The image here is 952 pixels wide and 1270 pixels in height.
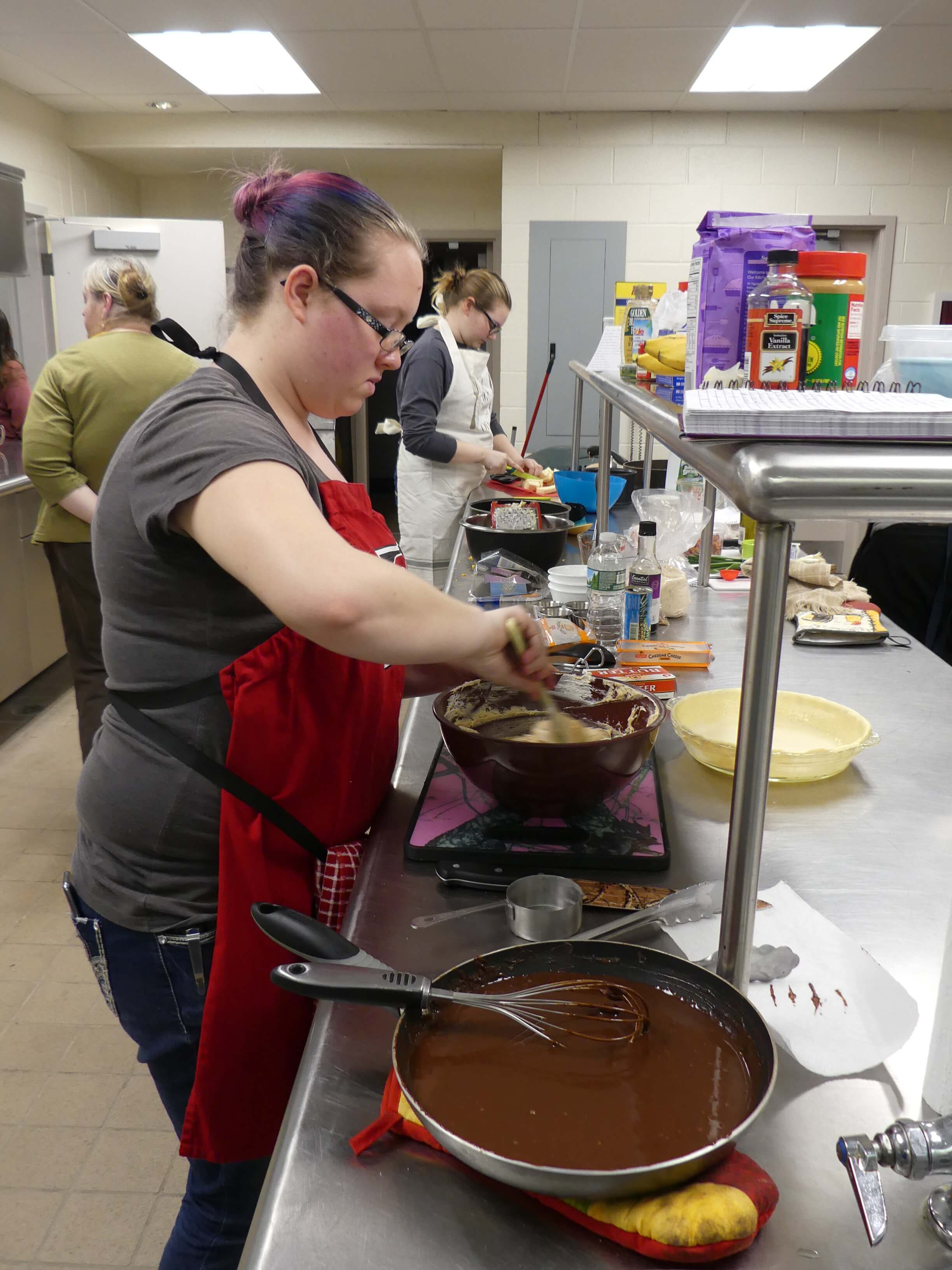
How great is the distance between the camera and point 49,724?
12.6ft

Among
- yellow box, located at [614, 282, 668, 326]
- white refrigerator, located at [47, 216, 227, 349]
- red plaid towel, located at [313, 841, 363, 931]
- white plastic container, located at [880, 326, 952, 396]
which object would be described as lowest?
red plaid towel, located at [313, 841, 363, 931]

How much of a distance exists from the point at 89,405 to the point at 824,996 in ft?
8.46

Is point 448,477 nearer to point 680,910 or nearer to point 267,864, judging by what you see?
point 267,864

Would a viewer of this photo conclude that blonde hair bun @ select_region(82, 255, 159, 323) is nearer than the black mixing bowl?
No

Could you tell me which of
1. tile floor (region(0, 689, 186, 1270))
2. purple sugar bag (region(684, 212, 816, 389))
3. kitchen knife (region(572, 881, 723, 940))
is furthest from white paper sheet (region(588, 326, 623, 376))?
kitchen knife (region(572, 881, 723, 940))

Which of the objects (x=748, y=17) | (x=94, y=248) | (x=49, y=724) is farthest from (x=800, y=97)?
(x=49, y=724)

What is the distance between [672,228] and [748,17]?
170 centimetres

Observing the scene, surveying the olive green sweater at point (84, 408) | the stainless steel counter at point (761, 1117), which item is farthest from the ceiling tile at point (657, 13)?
the stainless steel counter at point (761, 1117)

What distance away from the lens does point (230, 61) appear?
4.96 meters

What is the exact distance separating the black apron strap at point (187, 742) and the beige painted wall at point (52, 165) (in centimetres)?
545

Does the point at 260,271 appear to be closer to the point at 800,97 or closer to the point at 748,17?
the point at 748,17

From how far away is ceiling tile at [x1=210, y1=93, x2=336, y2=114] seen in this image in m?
5.55

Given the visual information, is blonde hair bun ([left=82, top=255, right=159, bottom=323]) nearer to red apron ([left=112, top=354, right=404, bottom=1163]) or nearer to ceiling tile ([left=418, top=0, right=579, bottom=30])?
red apron ([left=112, top=354, right=404, bottom=1163])

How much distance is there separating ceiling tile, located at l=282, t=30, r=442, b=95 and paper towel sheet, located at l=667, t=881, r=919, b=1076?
4656 millimetres
